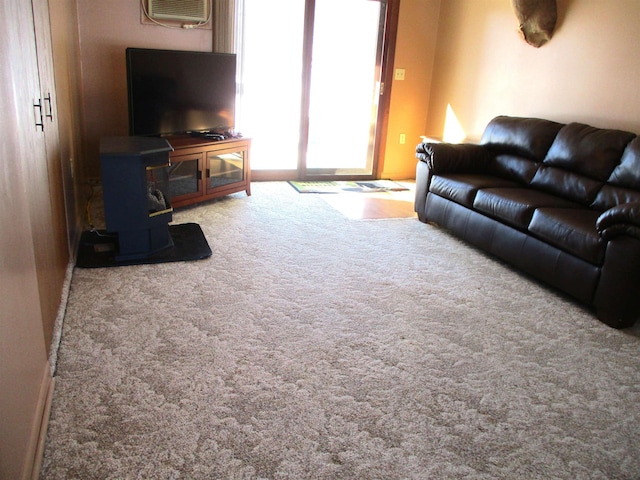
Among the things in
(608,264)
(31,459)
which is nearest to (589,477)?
(608,264)

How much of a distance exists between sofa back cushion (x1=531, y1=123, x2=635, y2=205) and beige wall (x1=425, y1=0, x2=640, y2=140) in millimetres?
311

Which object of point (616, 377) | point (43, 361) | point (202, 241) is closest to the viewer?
point (43, 361)

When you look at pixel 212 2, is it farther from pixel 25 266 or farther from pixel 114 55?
pixel 25 266

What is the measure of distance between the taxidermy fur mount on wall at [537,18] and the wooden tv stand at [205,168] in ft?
8.47

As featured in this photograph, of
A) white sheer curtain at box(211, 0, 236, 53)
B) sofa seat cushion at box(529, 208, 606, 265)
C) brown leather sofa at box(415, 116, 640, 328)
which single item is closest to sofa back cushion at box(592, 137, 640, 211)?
brown leather sofa at box(415, 116, 640, 328)

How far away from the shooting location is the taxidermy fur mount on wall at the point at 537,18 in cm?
412

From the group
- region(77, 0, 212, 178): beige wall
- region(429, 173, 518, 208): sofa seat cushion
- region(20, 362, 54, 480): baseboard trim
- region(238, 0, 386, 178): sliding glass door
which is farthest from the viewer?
region(238, 0, 386, 178): sliding glass door

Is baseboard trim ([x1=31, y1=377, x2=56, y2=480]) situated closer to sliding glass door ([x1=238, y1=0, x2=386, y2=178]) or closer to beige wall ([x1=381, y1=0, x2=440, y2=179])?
sliding glass door ([x1=238, y1=0, x2=386, y2=178])

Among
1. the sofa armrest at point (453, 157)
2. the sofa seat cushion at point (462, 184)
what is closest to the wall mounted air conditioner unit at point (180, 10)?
the sofa armrest at point (453, 157)

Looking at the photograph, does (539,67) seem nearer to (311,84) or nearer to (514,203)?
(514,203)

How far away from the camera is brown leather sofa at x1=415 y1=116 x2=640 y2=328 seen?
2.67m

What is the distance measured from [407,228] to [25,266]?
3.10 m

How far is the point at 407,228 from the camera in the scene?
423 cm

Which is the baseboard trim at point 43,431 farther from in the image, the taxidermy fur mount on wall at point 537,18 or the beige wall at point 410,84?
the beige wall at point 410,84
